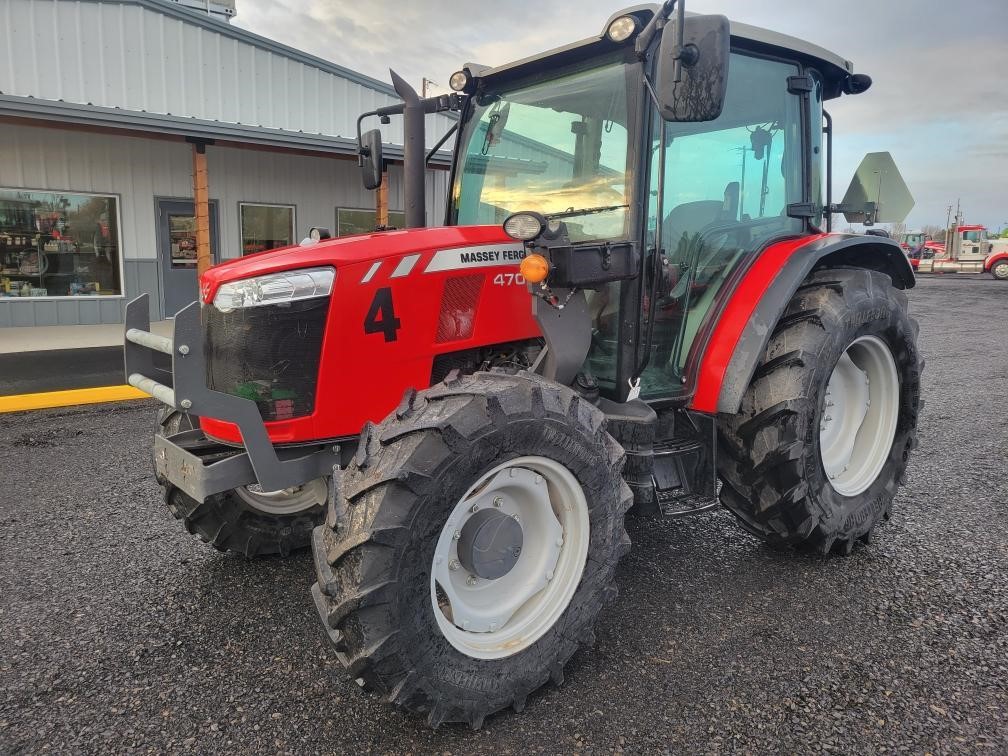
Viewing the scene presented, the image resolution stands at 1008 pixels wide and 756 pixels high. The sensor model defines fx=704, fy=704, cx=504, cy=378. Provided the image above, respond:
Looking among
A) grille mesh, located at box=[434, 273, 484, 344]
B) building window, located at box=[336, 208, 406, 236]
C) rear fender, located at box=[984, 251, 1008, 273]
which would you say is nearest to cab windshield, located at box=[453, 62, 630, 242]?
grille mesh, located at box=[434, 273, 484, 344]

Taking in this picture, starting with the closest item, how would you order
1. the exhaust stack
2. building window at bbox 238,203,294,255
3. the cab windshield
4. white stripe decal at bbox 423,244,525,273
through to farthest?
white stripe decal at bbox 423,244,525,273 < the cab windshield < the exhaust stack < building window at bbox 238,203,294,255

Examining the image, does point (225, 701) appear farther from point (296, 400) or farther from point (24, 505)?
point (24, 505)

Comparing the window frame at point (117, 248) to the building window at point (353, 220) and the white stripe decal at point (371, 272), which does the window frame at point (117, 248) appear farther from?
the white stripe decal at point (371, 272)

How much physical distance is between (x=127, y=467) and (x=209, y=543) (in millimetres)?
1843

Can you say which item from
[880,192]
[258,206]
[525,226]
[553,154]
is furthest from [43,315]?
[880,192]

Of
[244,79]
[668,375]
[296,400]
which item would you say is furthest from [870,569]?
[244,79]

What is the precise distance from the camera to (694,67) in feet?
7.31

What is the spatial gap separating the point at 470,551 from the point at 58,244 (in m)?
11.4

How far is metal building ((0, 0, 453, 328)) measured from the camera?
1018 cm

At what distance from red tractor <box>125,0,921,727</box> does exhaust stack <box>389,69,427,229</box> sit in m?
0.02

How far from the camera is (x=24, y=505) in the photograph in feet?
13.1

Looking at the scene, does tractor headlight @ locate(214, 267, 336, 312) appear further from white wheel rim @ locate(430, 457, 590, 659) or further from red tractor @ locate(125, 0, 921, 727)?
white wheel rim @ locate(430, 457, 590, 659)

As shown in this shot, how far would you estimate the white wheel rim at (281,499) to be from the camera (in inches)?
123

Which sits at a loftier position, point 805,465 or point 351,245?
point 351,245
